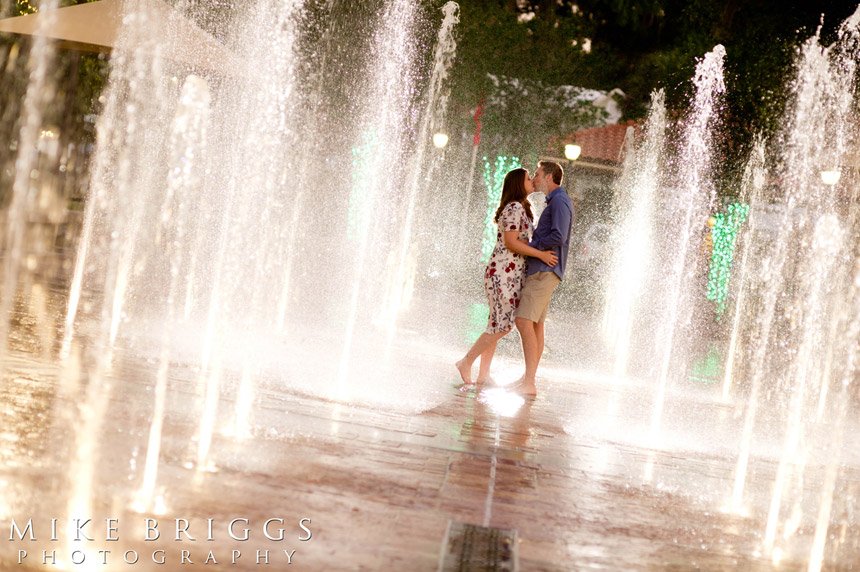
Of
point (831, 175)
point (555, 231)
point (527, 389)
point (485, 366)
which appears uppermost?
point (831, 175)

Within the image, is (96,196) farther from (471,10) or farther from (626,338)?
(471,10)

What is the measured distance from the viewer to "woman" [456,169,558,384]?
23.6ft

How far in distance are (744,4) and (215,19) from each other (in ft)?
42.8

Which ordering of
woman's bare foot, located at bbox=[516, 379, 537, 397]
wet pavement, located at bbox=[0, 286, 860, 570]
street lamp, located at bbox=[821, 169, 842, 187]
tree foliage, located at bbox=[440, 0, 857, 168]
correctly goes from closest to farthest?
wet pavement, located at bbox=[0, 286, 860, 570]
woman's bare foot, located at bbox=[516, 379, 537, 397]
street lamp, located at bbox=[821, 169, 842, 187]
tree foliage, located at bbox=[440, 0, 857, 168]

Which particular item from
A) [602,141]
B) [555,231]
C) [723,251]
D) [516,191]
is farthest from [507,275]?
[602,141]

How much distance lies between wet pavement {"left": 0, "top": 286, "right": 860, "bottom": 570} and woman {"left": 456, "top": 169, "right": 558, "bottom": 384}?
35.6 inches

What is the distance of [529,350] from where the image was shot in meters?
7.20

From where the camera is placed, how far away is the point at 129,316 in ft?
28.4

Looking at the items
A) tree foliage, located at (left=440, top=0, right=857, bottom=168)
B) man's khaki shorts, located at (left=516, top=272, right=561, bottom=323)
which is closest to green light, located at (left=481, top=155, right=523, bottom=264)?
tree foliage, located at (left=440, top=0, right=857, bottom=168)

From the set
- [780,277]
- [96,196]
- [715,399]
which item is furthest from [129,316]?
[780,277]

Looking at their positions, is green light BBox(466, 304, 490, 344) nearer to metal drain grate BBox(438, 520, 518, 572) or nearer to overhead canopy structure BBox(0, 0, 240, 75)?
overhead canopy structure BBox(0, 0, 240, 75)

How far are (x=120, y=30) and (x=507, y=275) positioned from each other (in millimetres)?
5857

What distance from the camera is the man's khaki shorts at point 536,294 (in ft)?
23.4

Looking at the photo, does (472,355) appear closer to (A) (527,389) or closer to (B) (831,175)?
(A) (527,389)
